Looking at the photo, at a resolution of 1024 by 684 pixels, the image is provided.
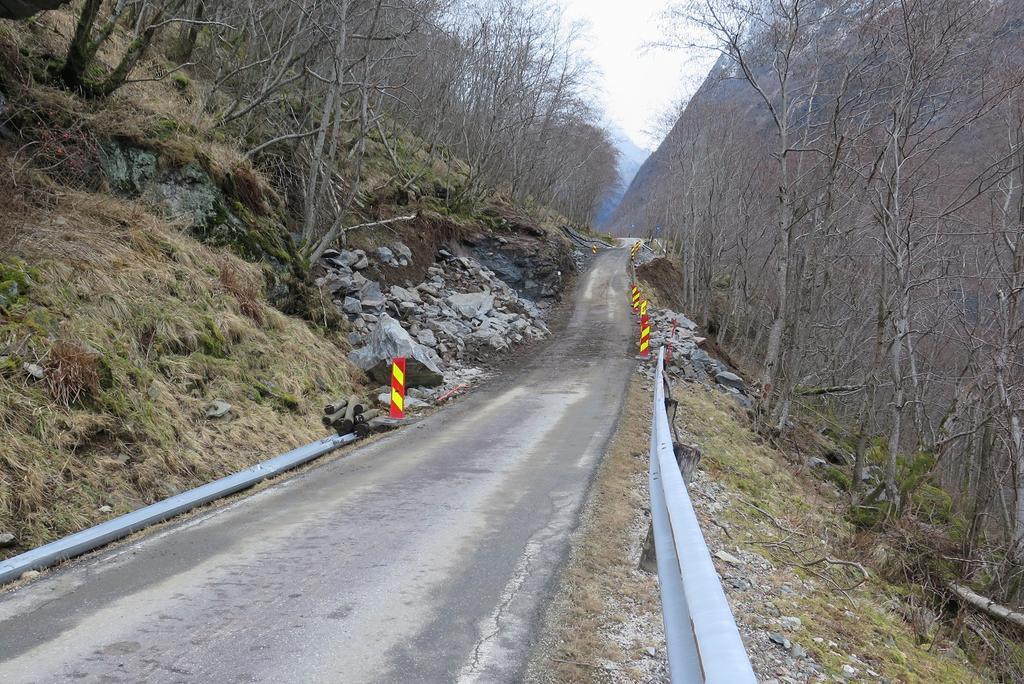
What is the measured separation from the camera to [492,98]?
1063 inches

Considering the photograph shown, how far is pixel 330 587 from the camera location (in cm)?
404

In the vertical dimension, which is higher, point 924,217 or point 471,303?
point 924,217

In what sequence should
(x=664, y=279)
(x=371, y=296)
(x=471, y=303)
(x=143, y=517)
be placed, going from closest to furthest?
(x=143, y=517) → (x=371, y=296) → (x=471, y=303) → (x=664, y=279)

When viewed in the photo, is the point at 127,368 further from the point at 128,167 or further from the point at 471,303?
the point at 471,303

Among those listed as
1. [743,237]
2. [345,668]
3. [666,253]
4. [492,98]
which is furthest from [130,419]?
[666,253]

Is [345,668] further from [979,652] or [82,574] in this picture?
[979,652]

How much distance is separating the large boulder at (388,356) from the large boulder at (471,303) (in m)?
5.92

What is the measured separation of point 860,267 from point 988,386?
1529 centimetres

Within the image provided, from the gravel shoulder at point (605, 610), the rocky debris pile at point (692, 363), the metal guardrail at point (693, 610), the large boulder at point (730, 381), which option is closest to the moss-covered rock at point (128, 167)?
the gravel shoulder at point (605, 610)

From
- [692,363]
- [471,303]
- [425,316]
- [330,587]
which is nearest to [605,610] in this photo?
[330,587]

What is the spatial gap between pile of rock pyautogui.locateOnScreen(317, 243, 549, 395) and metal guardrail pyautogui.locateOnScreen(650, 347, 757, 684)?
31.9 ft

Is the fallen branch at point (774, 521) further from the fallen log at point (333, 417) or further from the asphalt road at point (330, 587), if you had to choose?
the fallen log at point (333, 417)

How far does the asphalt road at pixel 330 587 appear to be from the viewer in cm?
310

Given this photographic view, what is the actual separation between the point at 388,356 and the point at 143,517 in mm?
7065
